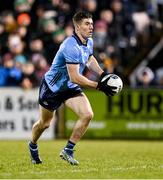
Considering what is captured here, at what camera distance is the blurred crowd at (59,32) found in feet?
69.1

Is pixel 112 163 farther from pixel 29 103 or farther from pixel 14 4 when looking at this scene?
pixel 14 4

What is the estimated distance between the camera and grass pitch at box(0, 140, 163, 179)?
10.3 metres

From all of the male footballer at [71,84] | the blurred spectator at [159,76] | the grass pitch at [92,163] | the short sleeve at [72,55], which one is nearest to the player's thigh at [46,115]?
the male footballer at [71,84]

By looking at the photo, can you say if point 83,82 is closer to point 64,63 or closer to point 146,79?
point 64,63

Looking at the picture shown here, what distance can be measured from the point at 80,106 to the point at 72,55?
0.76 meters

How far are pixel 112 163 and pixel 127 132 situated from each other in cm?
816

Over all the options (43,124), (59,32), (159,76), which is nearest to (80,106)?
(43,124)

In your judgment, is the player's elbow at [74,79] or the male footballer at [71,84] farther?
the male footballer at [71,84]

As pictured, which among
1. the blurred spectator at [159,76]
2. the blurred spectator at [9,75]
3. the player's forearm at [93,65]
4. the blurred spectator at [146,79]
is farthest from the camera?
the blurred spectator at [159,76]

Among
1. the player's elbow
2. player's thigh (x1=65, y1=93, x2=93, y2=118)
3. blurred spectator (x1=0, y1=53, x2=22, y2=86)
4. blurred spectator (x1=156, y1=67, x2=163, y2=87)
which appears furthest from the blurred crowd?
the player's elbow

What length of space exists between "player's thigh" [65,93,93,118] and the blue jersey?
7.5 inches

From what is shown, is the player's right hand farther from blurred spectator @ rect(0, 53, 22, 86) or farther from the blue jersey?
blurred spectator @ rect(0, 53, 22, 86)

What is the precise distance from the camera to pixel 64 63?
39.1 ft

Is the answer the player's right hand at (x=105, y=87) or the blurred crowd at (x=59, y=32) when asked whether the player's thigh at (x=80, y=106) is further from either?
the blurred crowd at (x=59, y=32)
